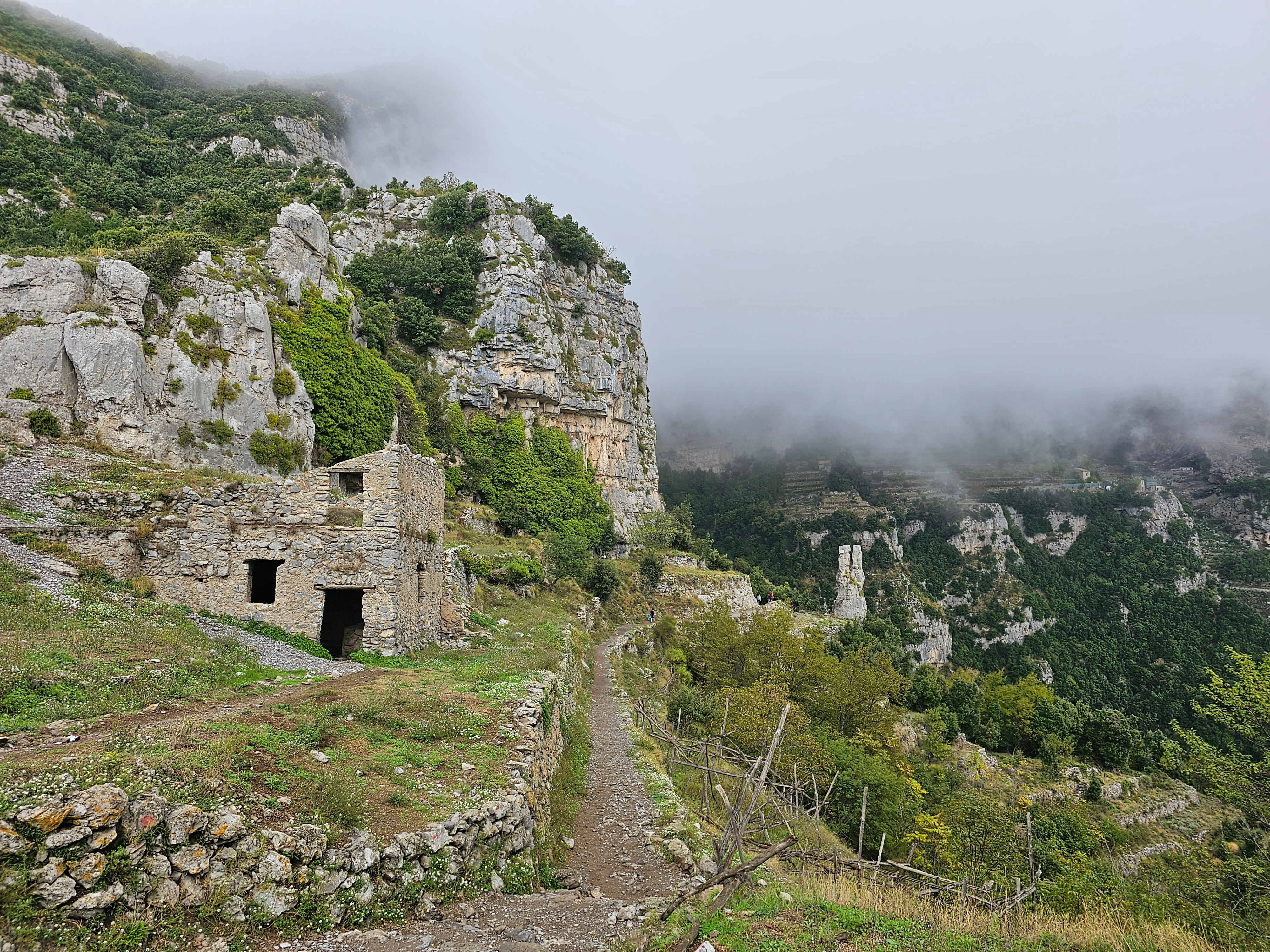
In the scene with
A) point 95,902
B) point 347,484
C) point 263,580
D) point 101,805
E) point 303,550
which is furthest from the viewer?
point 263,580

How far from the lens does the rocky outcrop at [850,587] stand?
9062cm

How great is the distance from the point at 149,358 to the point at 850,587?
312 feet

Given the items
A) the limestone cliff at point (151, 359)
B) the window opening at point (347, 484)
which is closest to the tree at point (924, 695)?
the window opening at point (347, 484)

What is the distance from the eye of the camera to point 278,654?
1183cm

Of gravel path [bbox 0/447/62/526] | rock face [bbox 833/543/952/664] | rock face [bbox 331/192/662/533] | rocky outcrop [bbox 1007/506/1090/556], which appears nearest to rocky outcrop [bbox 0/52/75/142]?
rock face [bbox 331/192/662/533]

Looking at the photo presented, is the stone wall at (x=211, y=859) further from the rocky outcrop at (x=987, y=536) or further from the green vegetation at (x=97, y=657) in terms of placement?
the rocky outcrop at (x=987, y=536)

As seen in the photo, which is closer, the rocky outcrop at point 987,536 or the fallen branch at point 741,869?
the fallen branch at point 741,869

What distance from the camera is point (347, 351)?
30.8m

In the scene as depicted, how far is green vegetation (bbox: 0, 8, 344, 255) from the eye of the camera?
3331 cm

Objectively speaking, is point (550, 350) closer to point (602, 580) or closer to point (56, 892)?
point (602, 580)

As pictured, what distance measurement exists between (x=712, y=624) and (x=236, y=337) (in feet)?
103

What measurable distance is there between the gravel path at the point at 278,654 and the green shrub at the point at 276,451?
1412 centimetres

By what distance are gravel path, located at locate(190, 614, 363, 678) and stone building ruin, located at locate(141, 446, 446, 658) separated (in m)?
0.80

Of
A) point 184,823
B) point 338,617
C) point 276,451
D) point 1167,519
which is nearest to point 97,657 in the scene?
point 184,823
